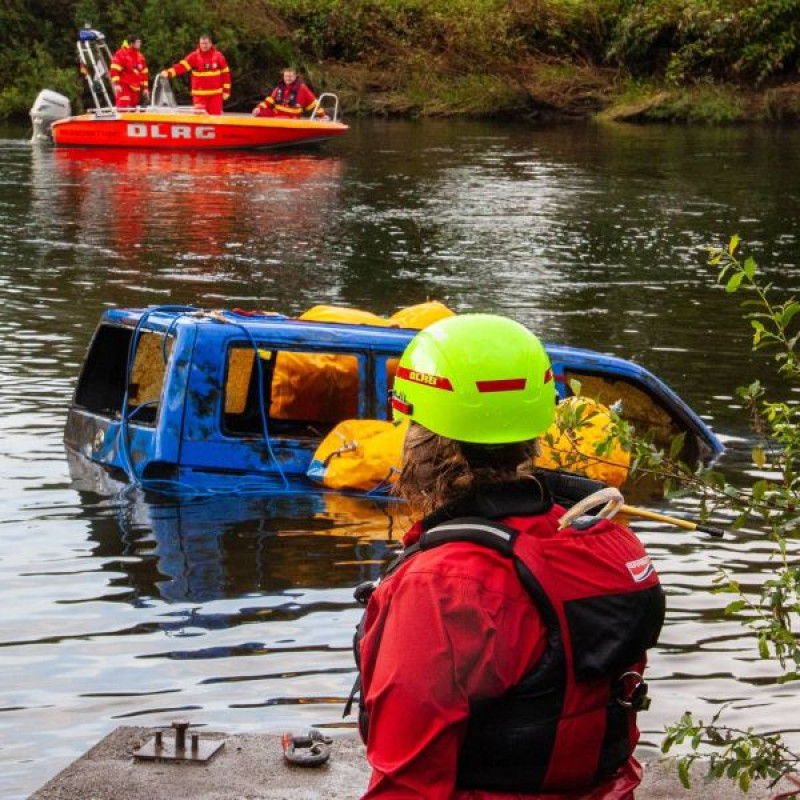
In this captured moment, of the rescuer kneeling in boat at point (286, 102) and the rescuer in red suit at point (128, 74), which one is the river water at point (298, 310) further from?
the rescuer in red suit at point (128, 74)

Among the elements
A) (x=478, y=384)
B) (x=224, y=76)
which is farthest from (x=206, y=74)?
(x=478, y=384)

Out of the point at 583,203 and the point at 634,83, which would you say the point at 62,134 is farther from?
the point at 634,83

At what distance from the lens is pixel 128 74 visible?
3744 cm

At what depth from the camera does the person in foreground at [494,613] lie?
9.35ft

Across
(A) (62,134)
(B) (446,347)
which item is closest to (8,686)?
(B) (446,347)

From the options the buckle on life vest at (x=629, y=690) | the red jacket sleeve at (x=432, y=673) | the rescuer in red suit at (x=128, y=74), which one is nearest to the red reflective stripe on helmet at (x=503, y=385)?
the red jacket sleeve at (x=432, y=673)

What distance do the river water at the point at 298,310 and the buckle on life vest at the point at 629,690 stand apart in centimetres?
400

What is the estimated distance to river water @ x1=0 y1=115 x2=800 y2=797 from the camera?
26.5ft

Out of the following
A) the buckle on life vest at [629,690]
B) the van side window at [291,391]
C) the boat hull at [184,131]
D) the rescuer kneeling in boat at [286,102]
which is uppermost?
the buckle on life vest at [629,690]

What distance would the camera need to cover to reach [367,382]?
1162 centimetres

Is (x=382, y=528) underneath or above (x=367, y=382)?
underneath

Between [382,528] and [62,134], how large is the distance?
27.2m

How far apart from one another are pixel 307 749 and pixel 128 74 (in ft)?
109

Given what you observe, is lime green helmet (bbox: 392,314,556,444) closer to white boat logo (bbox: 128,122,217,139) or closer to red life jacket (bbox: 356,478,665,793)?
red life jacket (bbox: 356,478,665,793)
